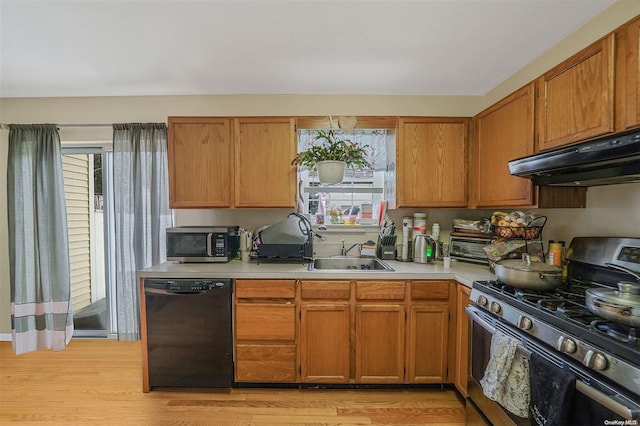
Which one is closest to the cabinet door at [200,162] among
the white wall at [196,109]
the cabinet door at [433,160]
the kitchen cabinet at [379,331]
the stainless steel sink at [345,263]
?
the white wall at [196,109]

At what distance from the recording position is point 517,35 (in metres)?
1.73

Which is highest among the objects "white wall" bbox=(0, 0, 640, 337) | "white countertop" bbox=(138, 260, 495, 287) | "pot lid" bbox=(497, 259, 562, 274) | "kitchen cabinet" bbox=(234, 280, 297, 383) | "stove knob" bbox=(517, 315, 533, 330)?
"white wall" bbox=(0, 0, 640, 337)

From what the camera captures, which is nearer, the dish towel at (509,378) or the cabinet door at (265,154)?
the dish towel at (509,378)

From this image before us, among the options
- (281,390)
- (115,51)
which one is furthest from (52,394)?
(115,51)

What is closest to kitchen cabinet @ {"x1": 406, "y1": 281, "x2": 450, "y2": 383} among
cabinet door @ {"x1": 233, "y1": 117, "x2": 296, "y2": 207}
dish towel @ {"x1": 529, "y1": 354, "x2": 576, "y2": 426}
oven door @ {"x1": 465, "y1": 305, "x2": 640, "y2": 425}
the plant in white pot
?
oven door @ {"x1": 465, "y1": 305, "x2": 640, "y2": 425}

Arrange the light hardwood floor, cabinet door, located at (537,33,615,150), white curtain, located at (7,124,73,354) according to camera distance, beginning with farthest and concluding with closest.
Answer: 1. white curtain, located at (7,124,73,354)
2. the light hardwood floor
3. cabinet door, located at (537,33,615,150)

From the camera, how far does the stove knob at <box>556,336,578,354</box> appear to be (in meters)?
1.03

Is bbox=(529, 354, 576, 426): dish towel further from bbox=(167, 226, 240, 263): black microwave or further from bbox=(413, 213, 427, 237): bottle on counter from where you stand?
bbox=(167, 226, 240, 263): black microwave

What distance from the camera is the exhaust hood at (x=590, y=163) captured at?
1.05 m

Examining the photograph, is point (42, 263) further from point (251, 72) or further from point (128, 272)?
point (251, 72)

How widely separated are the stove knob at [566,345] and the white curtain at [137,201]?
2.84 metres

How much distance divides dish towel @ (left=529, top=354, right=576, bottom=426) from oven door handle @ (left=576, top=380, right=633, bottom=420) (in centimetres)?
2

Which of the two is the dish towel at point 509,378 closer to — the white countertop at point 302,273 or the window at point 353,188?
the white countertop at point 302,273

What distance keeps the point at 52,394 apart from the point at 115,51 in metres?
2.54
